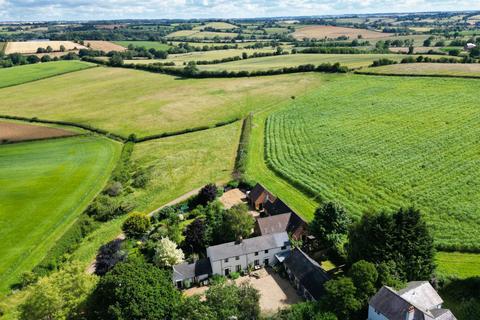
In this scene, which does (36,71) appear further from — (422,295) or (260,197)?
(422,295)

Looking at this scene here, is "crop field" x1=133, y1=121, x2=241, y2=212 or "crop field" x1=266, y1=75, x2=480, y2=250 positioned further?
"crop field" x1=133, y1=121, x2=241, y2=212

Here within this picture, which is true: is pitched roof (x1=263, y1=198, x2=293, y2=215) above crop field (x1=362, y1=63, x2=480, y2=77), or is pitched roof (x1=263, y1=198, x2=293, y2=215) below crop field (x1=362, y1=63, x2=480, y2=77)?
below

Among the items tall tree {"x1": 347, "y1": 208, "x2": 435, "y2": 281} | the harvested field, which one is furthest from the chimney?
the harvested field

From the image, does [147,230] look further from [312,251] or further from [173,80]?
[173,80]

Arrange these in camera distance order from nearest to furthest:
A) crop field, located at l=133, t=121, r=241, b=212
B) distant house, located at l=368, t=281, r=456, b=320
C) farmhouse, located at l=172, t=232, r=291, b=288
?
distant house, located at l=368, t=281, r=456, b=320 → farmhouse, located at l=172, t=232, r=291, b=288 → crop field, located at l=133, t=121, r=241, b=212

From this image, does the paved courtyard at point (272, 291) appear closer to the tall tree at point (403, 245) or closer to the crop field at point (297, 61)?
the tall tree at point (403, 245)

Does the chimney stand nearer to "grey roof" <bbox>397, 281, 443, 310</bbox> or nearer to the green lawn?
"grey roof" <bbox>397, 281, 443, 310</bbox>

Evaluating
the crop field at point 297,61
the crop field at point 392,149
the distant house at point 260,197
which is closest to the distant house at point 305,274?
the crop field at point 392,149

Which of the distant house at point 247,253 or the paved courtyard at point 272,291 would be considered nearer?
the paved courtyard at point 272,291
